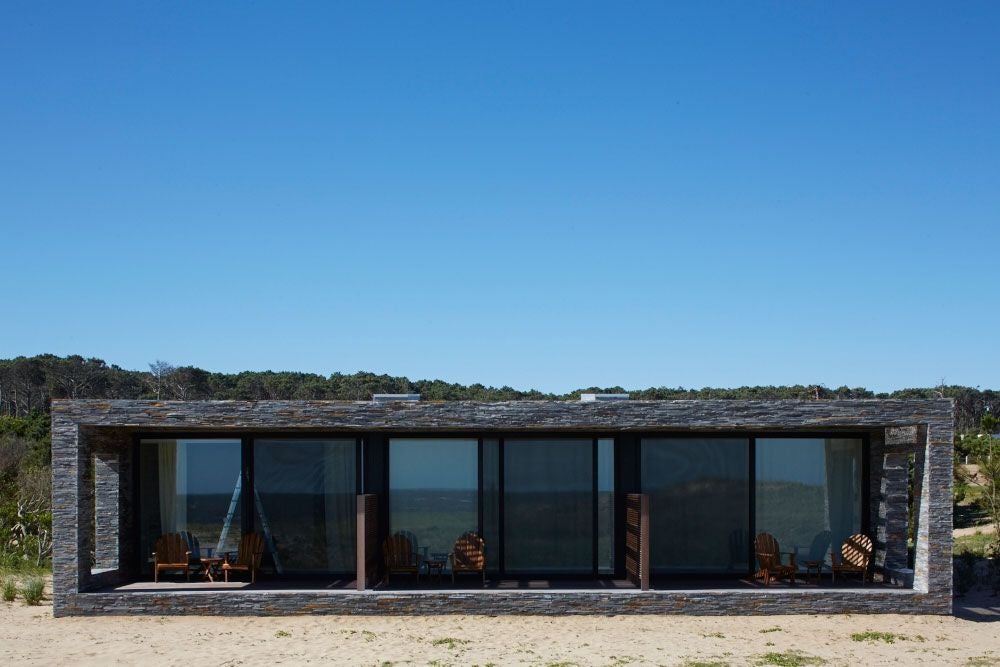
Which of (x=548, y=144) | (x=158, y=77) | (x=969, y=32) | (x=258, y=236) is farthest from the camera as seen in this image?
(x=258, y=236)

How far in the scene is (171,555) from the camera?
46.4 ft

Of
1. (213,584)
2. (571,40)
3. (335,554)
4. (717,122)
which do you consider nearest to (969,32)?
(717,122)

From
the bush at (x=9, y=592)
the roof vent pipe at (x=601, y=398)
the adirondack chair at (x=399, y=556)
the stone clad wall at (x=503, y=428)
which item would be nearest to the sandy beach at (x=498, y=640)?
the stone clad wall at (x=503, y=428)

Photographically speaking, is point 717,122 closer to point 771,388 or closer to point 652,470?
point 652,470

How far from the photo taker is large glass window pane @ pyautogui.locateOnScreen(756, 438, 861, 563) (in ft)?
47.9

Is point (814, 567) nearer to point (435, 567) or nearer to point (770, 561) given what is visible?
point (770, 561)

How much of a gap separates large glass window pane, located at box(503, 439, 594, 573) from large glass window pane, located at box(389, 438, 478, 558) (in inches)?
20.1

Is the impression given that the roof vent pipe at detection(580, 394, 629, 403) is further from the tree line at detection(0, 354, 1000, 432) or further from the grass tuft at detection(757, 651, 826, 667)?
the tree line at detection(0, 354, 1000, 432)

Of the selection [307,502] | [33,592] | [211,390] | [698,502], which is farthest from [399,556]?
[211,390]

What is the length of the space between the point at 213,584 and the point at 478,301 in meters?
17.2

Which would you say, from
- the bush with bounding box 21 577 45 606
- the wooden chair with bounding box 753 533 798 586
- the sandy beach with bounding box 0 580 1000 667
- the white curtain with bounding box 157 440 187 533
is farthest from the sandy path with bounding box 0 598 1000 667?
the white curtain with bounding box 157 440 187 533

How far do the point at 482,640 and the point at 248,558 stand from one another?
4298mm

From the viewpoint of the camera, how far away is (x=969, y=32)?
631 inches

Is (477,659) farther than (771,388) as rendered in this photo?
No
